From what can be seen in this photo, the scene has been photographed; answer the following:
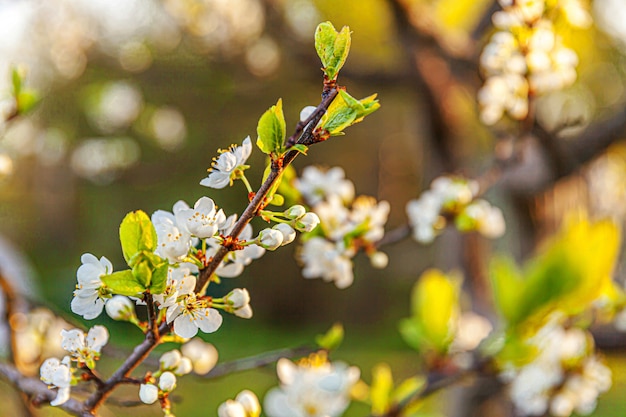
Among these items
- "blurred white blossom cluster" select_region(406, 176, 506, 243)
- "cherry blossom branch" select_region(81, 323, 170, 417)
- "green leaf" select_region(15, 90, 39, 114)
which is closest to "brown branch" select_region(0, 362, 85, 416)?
"cherry blossom branch" select_region(81, 323, 170, 417)

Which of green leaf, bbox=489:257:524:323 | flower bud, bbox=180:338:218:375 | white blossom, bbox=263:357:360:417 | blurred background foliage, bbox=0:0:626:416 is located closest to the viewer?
white blossom, bbox=263:357:360:417

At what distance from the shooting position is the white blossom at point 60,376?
30 centimetres

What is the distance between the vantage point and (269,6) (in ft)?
3.47

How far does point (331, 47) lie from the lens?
0.28 metres

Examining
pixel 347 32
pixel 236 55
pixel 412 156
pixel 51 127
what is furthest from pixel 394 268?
pixel 347 32

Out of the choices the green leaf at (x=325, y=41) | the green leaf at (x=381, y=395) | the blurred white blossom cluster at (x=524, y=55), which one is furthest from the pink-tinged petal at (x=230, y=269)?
the blurred white blossom cluster at (x=524, y=55)

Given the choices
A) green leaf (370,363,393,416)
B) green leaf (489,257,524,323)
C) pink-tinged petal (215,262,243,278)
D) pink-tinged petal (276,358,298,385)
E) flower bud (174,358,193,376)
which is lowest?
green leaf (370,363,393,416)

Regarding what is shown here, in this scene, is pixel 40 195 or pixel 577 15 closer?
pixel 577 15

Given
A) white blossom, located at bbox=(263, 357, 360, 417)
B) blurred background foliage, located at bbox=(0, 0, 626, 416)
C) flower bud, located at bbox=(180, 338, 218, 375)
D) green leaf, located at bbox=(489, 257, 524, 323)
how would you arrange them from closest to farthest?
white blossom, located at bbox=(263, 357, 360, 417) → flower bud, located at bbox=(180, 338, 218, 375) → green leaf, located at bbox=(489, 257, 524, 323) → blurred background foliage, located at bbox=(0, 0, 626, 416)

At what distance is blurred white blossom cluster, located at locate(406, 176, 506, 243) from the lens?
585 mm

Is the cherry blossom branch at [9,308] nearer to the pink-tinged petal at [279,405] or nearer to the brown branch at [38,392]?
the brown branch at [38,392]

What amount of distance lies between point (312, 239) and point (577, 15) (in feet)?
1.07

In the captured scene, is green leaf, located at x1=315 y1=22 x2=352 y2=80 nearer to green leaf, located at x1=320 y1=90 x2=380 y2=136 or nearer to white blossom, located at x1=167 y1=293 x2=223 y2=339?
green leaf, located at x1=320 y1=90 x2=380 y2=136

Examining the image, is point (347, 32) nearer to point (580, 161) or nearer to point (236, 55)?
point (580, 161)
